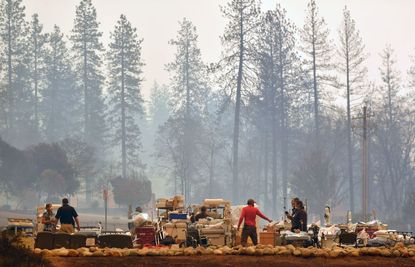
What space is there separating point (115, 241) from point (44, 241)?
194 cm

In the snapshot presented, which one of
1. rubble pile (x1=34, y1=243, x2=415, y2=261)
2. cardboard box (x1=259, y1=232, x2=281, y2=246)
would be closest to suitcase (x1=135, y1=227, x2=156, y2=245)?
cardboard box (x1=259, y1=232, x2=281, y2=246)

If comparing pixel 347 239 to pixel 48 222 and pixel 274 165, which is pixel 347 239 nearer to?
pixel 48 222

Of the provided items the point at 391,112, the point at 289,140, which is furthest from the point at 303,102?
the point at 391,112

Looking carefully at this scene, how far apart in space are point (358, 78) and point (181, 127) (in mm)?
26130

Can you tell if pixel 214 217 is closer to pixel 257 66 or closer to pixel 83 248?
pixel 83 248

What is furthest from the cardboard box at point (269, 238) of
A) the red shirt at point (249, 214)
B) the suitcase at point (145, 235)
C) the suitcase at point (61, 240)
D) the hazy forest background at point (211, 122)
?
the hazy forest background at point (211, 122)

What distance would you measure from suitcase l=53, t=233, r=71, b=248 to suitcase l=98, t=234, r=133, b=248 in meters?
0.95

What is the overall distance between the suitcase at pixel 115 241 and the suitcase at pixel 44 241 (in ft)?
4.39

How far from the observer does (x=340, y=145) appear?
120 m

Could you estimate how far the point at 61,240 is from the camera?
28.6 m

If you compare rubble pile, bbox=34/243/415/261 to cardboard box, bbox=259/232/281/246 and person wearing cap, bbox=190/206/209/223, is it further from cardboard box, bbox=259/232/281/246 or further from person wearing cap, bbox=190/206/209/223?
person wearing cap, bbox=190/206/209/223

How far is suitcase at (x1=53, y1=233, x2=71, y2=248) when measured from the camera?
28.4 metres

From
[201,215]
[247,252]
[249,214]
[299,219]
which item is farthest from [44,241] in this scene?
[201,215]

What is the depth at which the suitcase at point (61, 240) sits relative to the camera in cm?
2840
